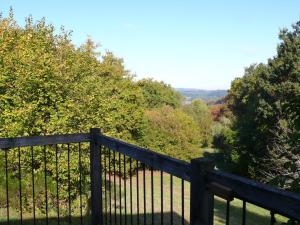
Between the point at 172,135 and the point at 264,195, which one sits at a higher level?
the point at 264,195

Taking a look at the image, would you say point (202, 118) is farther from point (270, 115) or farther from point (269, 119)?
point (270, 115)

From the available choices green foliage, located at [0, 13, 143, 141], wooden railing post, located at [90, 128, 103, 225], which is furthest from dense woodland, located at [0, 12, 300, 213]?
wooden railing post, located at [90, 128, 103, 225]

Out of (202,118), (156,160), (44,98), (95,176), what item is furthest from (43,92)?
(202,118)

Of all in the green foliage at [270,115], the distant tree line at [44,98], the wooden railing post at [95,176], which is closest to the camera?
the wooden railing post at [95,176]

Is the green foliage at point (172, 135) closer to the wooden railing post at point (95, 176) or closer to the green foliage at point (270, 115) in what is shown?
the green foliage at point (270, 115)

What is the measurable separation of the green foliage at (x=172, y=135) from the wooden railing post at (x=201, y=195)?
26408 millimetres

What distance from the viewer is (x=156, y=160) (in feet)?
9.94

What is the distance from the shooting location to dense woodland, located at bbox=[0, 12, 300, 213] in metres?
13.3

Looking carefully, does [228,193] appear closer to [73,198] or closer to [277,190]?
[277,190]

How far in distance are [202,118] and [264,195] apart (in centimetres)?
4939

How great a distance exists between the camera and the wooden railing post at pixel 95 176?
4.42 meters

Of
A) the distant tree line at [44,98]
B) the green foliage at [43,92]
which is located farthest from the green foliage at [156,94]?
the green foliage at [43,92]

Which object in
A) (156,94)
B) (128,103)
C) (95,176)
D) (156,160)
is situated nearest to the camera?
(156,160)

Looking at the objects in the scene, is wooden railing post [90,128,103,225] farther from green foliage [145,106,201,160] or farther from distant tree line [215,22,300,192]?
green foliage [145,106,201,160]
